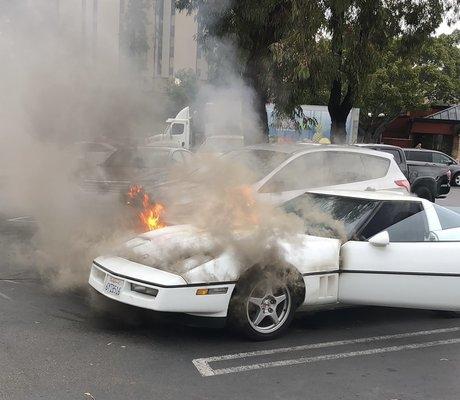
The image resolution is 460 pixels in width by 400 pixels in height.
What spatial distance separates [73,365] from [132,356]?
0.41 m

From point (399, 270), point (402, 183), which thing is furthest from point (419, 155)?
point (399, 270)

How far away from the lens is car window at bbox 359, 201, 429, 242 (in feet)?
15.4

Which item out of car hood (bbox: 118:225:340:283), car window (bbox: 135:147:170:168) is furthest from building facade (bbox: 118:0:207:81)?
car window (bbox: 135:147:170:168)

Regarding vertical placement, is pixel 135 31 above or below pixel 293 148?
above

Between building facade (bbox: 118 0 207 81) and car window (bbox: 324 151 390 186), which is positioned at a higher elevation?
building facade (bbox: 118 0 207 81)

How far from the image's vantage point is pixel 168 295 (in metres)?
3.88

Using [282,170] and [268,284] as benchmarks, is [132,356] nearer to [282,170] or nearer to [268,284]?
[268,284]

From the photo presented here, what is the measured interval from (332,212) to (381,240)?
2.17 feet

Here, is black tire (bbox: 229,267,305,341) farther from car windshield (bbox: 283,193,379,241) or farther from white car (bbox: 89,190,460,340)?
car windshield (bbox: 283,193,379,241)

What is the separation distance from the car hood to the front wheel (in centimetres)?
15

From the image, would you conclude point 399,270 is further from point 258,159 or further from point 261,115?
point 261,115

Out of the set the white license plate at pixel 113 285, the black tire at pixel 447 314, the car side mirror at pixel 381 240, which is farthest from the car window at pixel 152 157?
the black tire at pixel 447 314

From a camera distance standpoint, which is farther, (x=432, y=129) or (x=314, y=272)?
(x=432, y=129)

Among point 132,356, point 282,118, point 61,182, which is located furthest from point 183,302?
point 282,118
